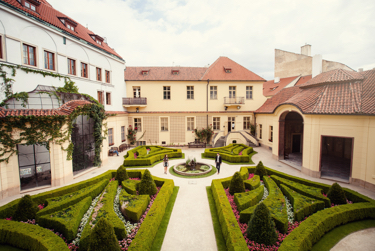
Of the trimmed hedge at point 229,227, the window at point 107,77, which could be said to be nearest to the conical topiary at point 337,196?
the trimmed hedge at point 229,227

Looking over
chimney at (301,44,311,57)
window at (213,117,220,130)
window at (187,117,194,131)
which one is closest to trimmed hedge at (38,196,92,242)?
window at (187,117,194,131)

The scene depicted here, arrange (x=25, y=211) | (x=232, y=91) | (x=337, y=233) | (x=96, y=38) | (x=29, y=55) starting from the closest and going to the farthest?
(x=337, y=233), (x=25, y=211), (x=29, y=55), (x=96, y=38), (x=232, y=91)

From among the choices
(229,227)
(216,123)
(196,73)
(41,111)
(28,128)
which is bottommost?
(229,227)

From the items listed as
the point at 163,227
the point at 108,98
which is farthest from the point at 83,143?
the point at 163,227

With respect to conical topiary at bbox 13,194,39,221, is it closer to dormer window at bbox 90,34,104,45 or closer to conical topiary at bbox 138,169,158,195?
conical topiary at bbox 138,169,158,195

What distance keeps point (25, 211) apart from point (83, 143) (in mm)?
7684

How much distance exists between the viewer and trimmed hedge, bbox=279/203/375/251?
661 cm

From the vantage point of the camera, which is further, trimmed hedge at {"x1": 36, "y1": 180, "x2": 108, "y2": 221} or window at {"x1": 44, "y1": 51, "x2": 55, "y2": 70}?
window at {"x1": 44, "y1": 51, "x2": 55, "y2": 70}

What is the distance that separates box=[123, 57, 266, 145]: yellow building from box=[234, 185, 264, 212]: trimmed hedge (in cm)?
1599

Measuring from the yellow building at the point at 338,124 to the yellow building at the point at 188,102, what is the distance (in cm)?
887

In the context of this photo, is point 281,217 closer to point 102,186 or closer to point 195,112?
point 102,186

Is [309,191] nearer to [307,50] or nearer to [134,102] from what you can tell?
[134,102]

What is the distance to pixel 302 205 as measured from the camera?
8.80 m

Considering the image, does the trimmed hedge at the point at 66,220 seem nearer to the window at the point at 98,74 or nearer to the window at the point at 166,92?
the window at the point at 98,74
